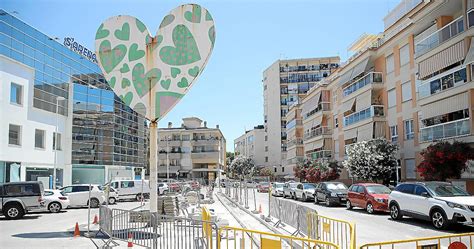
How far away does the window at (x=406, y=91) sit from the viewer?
3415 cm

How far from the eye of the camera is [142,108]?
12266 mm

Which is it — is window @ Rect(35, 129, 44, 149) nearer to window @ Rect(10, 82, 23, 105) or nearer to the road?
window @ Rect(10, 82, 23, 105)

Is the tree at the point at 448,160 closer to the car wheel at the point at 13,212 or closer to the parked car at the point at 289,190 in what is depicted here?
the parked car at the point at 289,190

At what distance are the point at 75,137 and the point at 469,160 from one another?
130 feet

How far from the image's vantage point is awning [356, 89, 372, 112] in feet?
129

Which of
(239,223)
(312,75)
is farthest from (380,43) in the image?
(312,75)

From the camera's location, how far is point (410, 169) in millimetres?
33438

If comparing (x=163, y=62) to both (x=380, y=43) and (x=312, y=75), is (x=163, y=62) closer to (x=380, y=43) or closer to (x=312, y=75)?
(x=380, y=43)

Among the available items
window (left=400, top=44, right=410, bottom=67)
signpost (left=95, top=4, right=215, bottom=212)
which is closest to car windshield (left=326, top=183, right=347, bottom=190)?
window (left=400, top=44, right=410, bottom=67)

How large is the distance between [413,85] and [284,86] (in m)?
61.1

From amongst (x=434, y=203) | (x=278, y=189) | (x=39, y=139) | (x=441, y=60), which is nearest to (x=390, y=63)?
(x=441, y=60)

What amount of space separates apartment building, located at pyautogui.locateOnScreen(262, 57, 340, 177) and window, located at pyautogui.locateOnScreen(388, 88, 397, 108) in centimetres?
5319

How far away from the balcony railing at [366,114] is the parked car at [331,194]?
10803 millimetres

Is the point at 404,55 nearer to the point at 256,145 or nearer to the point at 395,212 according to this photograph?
the point at 395,212
